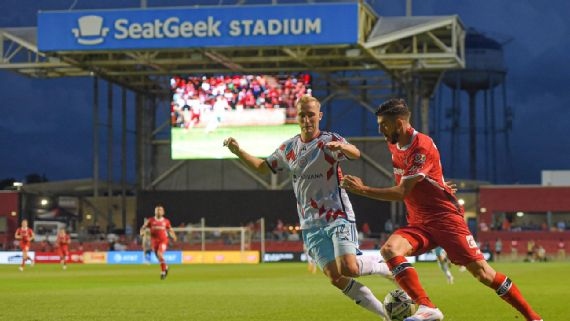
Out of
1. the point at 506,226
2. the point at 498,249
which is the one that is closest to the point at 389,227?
the point at 498,249

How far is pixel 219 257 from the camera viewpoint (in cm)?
6072

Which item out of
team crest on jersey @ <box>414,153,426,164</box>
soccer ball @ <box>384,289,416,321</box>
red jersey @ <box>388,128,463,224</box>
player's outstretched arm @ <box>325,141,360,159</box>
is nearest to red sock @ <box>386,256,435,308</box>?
soccer ball @ <box>384,289,416,321</box>

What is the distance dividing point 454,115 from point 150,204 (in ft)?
138

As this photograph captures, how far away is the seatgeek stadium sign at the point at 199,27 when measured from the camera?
5566 centimetres

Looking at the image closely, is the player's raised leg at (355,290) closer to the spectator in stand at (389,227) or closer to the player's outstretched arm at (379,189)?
the player's outstretched arm at (379,189)

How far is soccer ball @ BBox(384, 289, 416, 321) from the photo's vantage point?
444 inches

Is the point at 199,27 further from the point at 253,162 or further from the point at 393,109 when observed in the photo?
the point at 393,109

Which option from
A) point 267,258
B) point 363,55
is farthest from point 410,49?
point 267,258

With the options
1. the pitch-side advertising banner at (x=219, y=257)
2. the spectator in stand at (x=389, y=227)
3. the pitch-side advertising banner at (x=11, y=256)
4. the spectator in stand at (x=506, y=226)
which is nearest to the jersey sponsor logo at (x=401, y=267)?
the pitch-side advertising banner at (x=219, y=257)

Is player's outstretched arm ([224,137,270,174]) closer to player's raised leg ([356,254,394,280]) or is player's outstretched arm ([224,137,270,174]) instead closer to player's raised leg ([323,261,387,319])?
player's raised leg ([323,261,387,319])

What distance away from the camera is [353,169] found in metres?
69.3

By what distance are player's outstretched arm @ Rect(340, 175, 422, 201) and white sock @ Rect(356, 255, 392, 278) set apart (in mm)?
1312

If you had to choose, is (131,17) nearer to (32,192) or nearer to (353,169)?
(353,169)

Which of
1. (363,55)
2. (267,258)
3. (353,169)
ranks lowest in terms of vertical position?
(267,258)
